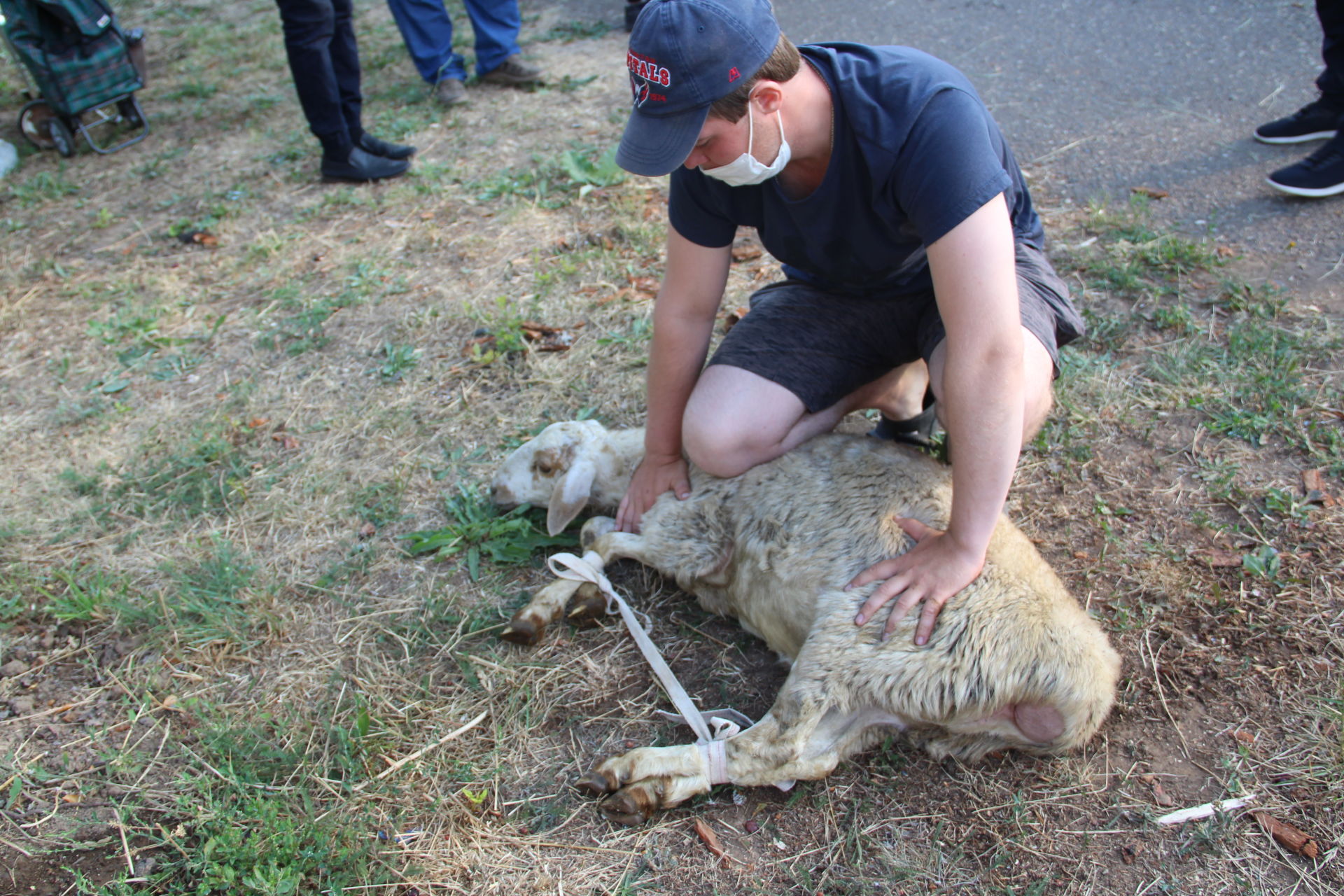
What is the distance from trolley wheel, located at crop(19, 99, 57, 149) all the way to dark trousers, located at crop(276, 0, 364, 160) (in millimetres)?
2592

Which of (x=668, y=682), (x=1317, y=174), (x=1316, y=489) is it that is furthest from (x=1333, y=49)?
(x=668, y=682)

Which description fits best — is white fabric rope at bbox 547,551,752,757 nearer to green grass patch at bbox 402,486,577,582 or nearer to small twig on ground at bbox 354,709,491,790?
green grass patch at bbox 402,486,577,582

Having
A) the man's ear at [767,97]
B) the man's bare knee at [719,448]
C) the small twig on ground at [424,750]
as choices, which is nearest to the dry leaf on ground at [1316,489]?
Answer: the man's bare knee at [719,448]

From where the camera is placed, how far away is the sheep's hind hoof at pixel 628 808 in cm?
219

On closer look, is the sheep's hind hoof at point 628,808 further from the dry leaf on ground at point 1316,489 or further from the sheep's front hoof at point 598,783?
the dry leaf on ground at point 1316,489

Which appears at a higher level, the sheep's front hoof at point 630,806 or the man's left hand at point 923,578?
the man's left hand at point 923,578

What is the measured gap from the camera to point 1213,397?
3242 mm

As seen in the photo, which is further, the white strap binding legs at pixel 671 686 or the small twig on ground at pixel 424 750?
the small twig on ground at pixel 424 750

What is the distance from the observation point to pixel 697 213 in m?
2.57

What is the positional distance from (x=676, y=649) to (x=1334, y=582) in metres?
1.98

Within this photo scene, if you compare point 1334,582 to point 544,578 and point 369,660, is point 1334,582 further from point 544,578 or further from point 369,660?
point 369,660

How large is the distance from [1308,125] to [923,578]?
4012 mm

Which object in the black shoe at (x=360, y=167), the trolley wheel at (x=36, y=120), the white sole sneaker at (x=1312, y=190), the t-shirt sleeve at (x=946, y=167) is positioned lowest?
the white sole sneaker at (x=1312, y=190)

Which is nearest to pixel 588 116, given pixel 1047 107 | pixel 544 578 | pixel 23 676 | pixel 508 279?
pixel 508 279
